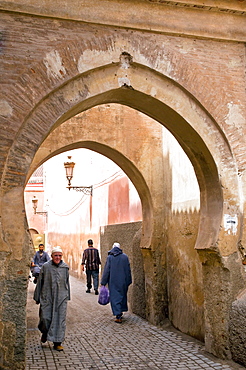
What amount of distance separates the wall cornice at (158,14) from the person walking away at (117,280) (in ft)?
13.8

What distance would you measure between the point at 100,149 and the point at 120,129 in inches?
22.1

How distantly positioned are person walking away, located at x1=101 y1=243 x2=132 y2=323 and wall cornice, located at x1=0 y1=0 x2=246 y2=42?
13.8ft

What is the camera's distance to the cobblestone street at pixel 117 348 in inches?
198

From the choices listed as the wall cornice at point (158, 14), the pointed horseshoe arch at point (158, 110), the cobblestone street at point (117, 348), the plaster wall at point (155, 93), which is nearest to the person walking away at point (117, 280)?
the cobblestone street at point (117, 348)

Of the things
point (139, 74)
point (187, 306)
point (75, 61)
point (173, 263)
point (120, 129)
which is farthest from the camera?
point (120, 129)

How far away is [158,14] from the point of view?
5145 mm

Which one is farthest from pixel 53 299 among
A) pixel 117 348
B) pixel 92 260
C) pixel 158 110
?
pixel 92 260

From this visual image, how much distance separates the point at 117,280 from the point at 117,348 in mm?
2070

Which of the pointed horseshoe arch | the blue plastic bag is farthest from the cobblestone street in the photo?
the pointed horseshoe arch

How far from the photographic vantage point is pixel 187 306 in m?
6.70

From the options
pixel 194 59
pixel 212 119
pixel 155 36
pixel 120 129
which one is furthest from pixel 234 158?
pixel 120 129

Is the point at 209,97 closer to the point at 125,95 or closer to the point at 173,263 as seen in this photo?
the point at 125,95

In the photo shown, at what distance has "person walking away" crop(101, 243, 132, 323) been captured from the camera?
775cm

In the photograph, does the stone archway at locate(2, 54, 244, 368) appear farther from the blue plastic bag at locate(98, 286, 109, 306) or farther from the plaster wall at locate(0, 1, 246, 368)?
the blue plastic bag at locate(98, 286, 109, 306)
